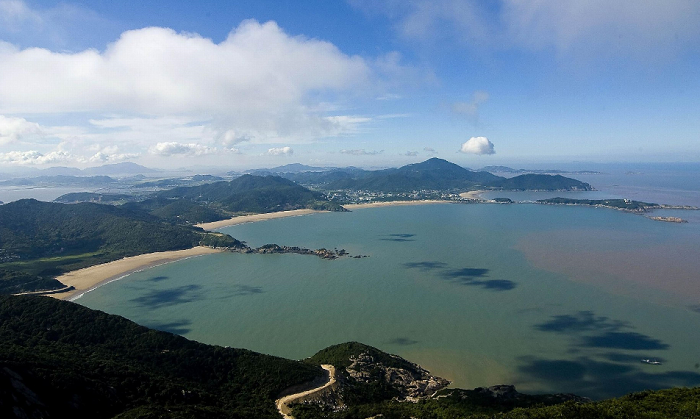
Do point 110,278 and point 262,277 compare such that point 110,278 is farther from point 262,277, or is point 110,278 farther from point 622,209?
point 622,209

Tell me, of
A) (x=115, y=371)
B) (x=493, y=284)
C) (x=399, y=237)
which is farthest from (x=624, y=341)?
(x=399, y=237)

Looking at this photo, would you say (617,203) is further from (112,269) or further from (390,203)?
(112,269)

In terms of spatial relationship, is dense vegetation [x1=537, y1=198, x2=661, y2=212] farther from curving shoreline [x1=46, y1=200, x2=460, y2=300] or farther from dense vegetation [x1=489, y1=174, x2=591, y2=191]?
curving shoreline [x1=46, y1=200, x2=460, y2=300]

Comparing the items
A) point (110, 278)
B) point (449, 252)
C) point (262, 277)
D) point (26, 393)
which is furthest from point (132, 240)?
point (26, 393)

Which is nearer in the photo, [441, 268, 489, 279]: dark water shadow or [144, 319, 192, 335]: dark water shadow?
[144, 319, 192, 335]: dark water shadow

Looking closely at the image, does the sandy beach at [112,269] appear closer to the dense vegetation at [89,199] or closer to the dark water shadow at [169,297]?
the dark water shadow at [169,297]

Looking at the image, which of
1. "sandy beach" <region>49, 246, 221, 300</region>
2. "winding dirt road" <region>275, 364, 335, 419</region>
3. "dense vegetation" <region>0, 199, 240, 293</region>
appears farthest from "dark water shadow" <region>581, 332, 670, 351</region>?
"dense vegetation" <region>0, 199, 240, 293</region>
